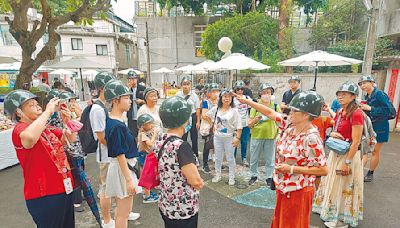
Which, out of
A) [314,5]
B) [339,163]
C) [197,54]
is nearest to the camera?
[339,163]

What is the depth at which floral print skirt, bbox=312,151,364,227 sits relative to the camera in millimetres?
2967

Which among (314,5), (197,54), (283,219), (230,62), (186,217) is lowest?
(283,219)

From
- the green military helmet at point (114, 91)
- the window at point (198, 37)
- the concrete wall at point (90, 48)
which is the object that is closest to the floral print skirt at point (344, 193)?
the green military helmet at point (114, 91)

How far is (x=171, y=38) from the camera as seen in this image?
2006 centimetres

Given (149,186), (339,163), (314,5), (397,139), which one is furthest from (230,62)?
(314,5)

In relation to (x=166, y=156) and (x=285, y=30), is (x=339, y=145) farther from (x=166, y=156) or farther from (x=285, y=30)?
(x=285, y=30)

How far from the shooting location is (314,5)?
1666 cm

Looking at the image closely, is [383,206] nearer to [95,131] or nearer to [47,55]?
[95,131]

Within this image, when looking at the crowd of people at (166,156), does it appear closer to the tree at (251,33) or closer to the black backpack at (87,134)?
the black backpack at (87,134)

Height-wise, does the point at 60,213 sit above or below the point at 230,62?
below

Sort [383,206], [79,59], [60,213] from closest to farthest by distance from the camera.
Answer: [60,213] → [383,206] → [79,59]

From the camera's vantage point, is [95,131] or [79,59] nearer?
[95,131]

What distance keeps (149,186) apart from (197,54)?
63.3 ft

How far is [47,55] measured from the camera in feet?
21.9
